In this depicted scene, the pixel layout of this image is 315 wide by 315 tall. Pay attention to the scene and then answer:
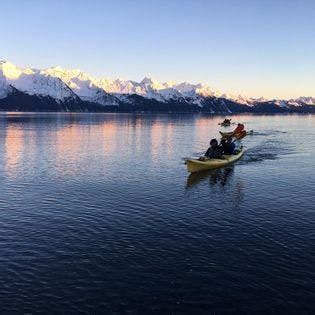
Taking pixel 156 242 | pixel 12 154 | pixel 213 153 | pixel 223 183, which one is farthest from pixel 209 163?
pixel 12 154

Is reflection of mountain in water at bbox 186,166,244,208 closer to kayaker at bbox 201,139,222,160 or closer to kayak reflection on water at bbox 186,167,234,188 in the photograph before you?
kayak reflection on water at bbox 186,167,234,188

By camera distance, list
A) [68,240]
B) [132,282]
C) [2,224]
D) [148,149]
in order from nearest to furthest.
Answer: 1. [132,282]
2. [68,240]
3. [2,224]
4. [148,149]

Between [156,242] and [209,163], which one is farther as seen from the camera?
[209,163]

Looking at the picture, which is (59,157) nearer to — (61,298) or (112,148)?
(112,148)

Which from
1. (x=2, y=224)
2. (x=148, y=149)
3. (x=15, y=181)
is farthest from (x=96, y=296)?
(x=148, y=149)

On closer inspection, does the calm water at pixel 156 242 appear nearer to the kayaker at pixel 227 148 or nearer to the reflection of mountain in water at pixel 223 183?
the reflection of mountain in water at pixel 223 183

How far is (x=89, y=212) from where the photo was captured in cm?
4575

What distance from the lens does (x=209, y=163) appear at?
7331 centimetres

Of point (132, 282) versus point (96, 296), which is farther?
point (132, 282)

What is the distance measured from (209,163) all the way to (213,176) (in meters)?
4.98

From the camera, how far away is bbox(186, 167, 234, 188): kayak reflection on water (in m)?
63.0

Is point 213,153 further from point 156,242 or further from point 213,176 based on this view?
point 156,242

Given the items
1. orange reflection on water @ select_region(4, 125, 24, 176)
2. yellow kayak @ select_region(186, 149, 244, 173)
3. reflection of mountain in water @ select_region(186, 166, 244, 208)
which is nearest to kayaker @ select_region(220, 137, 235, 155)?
yellow kayak @ select_region(186, 149, 244, 173)

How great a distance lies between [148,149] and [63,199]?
181 ft
